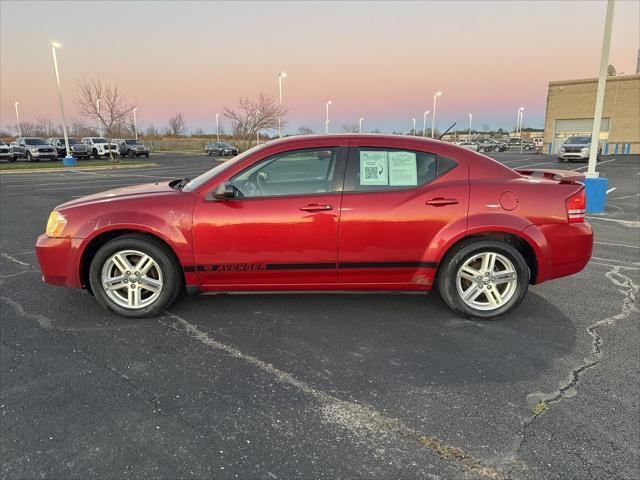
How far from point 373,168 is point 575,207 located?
1875 mm

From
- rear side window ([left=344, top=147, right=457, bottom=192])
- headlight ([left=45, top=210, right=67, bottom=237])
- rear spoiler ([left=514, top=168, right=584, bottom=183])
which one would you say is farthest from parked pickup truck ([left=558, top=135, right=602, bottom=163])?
headlight ([left=45, top=210, right=67, bottom=237])

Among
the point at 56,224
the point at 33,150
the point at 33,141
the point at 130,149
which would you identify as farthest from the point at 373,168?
the point at 130,149

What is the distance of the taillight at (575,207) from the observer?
152 inches

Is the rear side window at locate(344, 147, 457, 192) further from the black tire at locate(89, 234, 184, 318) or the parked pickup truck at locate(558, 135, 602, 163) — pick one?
the parked pickup truck at locate(558, 135, 602, 163)

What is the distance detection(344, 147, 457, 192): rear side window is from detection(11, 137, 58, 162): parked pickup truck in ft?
123

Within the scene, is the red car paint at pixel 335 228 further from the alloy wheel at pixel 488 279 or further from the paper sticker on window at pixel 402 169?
the alloy wheel at pixel 488 279

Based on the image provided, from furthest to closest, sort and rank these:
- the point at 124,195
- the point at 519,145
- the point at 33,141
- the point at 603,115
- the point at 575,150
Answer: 1. the point at 519,145
2. the point at 603,115
3. the point at 33,141
4. the point at 575,150
5. the point at 124,195

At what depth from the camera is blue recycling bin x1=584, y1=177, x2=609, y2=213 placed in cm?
978

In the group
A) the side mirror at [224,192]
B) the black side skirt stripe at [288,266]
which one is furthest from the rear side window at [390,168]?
the side mirror at [224,192]

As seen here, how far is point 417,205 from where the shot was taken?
3795 millimetres

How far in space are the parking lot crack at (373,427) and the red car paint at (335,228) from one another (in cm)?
110

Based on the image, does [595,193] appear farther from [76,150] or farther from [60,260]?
[76,150]

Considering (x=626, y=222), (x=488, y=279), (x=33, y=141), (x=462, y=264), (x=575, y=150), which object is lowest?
(x=626, y=222)

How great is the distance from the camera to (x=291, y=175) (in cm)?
394
